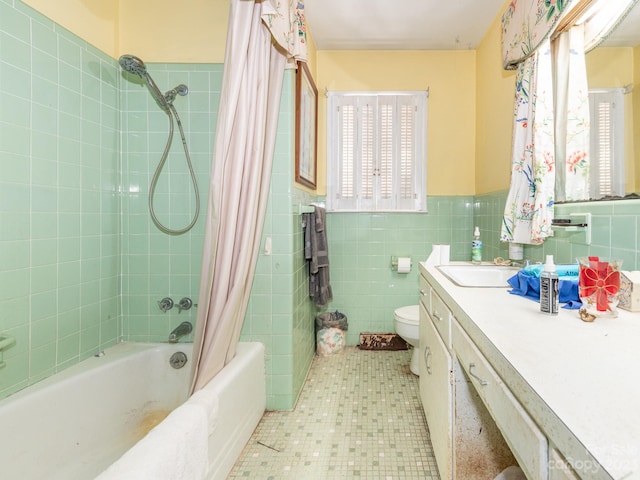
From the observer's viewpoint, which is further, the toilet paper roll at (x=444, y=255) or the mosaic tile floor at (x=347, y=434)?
the toilet paper roll at (x=444, y=255)

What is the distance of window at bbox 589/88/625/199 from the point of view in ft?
4.00

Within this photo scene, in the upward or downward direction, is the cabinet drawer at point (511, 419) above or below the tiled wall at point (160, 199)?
below

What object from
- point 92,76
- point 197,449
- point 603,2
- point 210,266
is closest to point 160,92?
point 92,76

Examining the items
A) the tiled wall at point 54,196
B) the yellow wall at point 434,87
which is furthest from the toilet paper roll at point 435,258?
the tiled wall at point 54,196

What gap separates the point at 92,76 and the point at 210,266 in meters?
1.18

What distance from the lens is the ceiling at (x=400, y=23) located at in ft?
7.36

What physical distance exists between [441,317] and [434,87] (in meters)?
2.22

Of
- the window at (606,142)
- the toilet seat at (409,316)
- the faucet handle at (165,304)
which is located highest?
the window at (606,142)

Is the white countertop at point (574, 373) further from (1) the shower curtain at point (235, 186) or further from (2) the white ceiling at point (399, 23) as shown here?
(2) the white ceiling at point (399, 23)

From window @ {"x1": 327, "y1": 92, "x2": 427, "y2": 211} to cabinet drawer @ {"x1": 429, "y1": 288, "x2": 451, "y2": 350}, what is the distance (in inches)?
57.0

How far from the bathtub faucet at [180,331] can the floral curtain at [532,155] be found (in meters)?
1.81

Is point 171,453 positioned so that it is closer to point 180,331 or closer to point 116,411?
point 116,411

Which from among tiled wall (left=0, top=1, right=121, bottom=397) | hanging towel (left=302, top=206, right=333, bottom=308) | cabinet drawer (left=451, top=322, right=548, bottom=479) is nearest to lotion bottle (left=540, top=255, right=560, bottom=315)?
cabinet drawer (left=451, top=322, right=548, bottom=479)

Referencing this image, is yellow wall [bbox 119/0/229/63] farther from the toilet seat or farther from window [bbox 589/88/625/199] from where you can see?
the toilet seat
